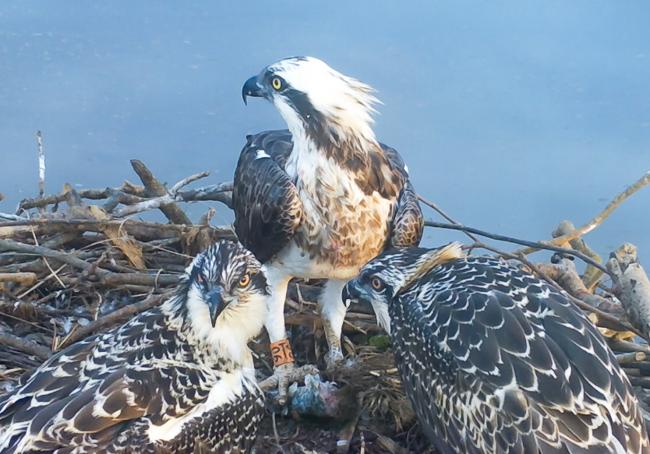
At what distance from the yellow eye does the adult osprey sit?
474 millimetres

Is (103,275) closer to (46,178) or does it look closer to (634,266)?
(46,178)

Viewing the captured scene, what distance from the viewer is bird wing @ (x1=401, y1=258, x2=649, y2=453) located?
282cm

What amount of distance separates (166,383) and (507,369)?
1.06 meters

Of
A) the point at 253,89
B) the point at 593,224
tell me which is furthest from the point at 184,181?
the point at 593,224

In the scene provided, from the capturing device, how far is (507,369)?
2.92m

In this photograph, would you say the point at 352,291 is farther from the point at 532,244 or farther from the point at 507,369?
the point at 532,244

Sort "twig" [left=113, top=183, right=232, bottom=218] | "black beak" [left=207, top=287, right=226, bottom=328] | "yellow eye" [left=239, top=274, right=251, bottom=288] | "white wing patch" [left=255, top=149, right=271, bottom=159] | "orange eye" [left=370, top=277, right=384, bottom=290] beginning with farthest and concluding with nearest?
"twig" [left=113, top=183, right=232, bottom=218]
"white wing patch" [left=255, top=149, right=271, bottom=159]
"orange eye" [left=370, top=277, right=384, bottom=290]
"yellow eye" [left=239, top=274, right=251, bottom=288]
"black beak" [left=207, top=287, right=226, bottom=328]

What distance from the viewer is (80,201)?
15.7 ft

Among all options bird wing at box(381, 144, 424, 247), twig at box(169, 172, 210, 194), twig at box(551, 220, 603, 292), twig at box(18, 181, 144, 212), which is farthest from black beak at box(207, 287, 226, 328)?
twig at box(551, 220, 603, 292)

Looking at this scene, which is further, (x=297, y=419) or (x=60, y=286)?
(x=60, y=286)

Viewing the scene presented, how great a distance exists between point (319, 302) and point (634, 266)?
1.38 metres

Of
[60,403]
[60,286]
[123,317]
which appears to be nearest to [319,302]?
[123,317]

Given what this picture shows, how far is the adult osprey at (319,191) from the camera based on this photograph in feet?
12.5

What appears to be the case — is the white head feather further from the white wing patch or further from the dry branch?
the dry branch
